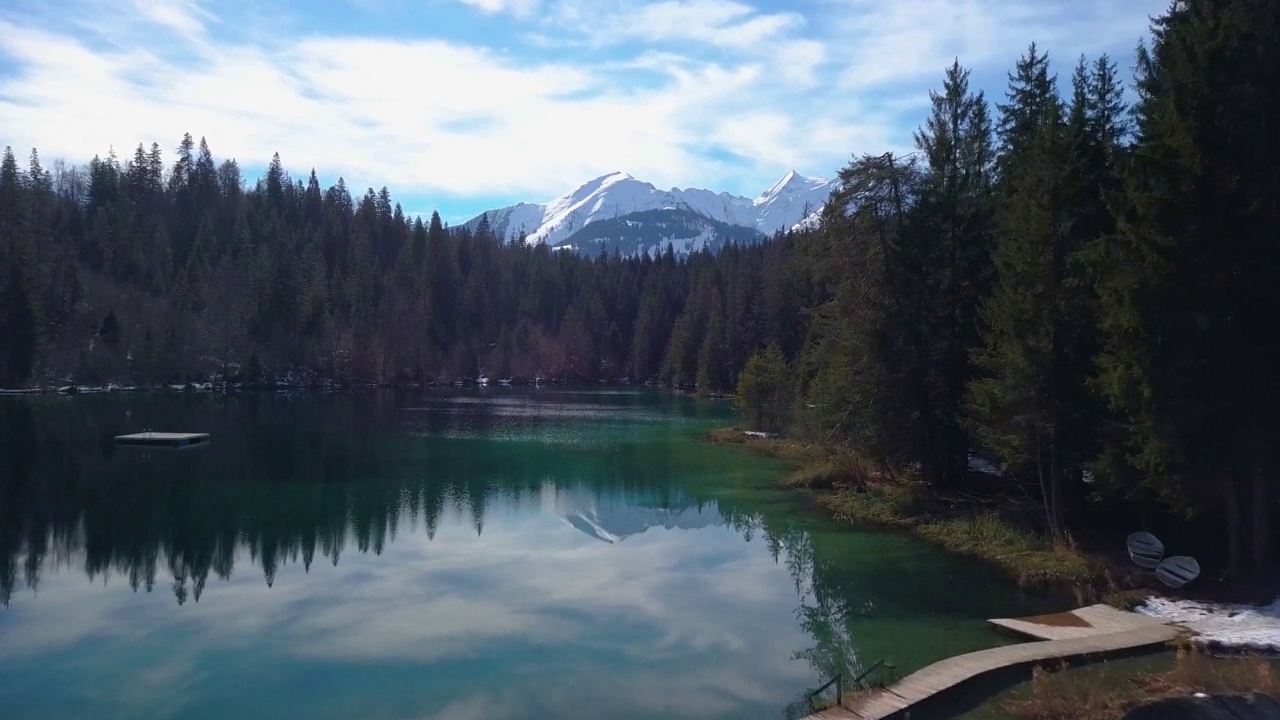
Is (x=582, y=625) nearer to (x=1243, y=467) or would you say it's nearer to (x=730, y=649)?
(x=730, y=649)

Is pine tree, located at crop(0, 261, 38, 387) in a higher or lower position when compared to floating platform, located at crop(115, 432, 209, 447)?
higher

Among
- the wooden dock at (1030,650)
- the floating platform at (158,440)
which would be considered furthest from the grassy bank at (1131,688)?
the floating platform at (158,440)

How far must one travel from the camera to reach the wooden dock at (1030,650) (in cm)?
1219

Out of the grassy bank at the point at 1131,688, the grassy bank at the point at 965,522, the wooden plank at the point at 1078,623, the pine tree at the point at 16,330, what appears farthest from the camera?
the pine tree at the point at 16,330

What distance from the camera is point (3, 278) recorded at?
249ft

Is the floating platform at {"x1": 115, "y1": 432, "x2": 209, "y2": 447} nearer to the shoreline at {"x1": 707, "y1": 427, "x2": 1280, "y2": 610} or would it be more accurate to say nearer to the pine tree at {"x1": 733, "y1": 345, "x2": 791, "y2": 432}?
the pine tree at {"x1": 733, "y1": 345, "x2": 791, "y2": 432}

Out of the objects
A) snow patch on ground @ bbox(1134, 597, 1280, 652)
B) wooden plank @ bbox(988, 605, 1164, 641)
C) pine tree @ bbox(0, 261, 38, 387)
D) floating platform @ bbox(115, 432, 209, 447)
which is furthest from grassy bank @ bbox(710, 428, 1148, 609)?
pine tree @ bbox(0, 261, 38, 387)

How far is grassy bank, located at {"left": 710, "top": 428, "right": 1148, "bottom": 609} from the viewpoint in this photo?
1933cm

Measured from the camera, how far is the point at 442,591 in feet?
67.4

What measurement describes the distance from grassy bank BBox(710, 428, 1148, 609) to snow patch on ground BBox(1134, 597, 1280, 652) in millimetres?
734

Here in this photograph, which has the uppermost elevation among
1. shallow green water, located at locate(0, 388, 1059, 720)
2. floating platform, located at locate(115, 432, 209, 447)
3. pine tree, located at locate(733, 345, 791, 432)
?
pine tree, located at locate(733, 345, 791, 432)

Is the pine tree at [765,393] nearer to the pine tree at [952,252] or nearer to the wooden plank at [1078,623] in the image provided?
the pine tree at [952,252]

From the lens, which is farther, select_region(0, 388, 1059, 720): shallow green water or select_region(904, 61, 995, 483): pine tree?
select_region(904, 61, 995, 483): pine tree

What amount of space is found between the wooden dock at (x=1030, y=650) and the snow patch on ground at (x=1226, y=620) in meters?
0.53
